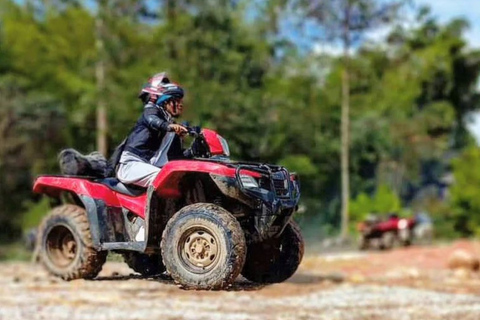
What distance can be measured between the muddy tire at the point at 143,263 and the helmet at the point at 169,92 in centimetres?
85

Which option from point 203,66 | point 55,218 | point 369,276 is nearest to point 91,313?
point 369,276

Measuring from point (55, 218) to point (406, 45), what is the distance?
10467 cm

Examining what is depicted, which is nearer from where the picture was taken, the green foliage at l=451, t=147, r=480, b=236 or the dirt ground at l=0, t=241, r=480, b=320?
the dirt ground at l=0, t=241, r=480, b=320

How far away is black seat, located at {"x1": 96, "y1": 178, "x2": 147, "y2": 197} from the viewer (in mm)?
4801

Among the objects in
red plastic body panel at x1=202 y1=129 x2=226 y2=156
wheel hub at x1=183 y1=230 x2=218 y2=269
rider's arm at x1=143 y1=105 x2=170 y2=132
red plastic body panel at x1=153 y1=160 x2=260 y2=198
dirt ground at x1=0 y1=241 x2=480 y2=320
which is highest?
rider's arm at x1=143 y1=105 x2=170 y2=132

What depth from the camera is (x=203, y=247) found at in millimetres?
4504

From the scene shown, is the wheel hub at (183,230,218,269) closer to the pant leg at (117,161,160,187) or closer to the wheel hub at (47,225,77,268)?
the pant leg at (117,161,160,187)

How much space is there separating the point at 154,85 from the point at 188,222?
0.69 m

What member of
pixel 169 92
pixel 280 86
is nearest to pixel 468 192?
pixel 280 86

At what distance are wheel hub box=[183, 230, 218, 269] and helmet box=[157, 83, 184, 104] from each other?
658 millimetres

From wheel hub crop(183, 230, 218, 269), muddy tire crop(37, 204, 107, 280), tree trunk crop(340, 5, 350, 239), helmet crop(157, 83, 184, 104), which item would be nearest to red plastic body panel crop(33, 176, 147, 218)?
muddy tire crop(37, 204, 107, 280)

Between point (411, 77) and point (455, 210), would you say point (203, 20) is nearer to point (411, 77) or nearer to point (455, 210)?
point (455, 210)

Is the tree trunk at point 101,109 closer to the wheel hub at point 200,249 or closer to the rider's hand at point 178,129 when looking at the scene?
the rider's hand at point 178,129

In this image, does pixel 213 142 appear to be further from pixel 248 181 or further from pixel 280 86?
pixel 280 86
